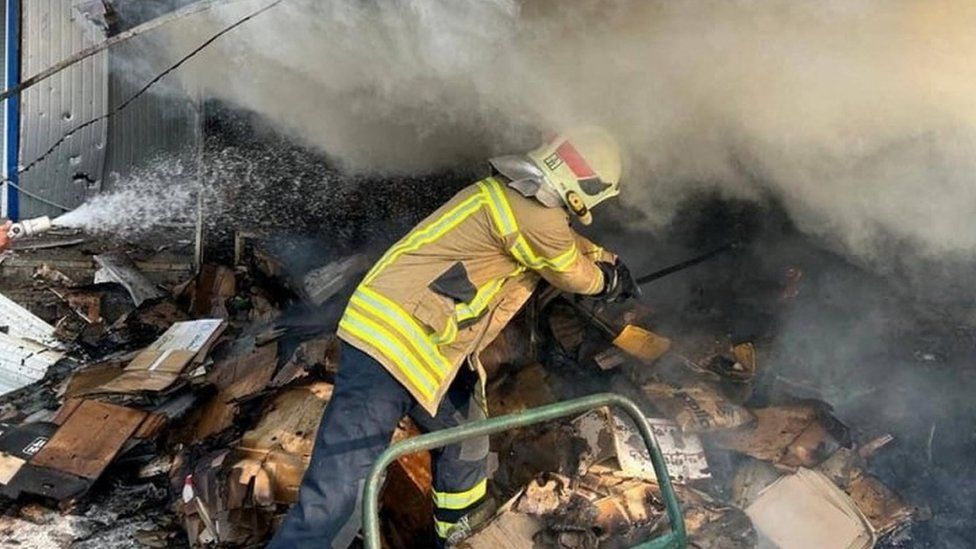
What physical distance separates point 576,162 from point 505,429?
1.18 metres

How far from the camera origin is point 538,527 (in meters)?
3.39

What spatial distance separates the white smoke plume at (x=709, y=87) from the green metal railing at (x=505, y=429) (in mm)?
2084

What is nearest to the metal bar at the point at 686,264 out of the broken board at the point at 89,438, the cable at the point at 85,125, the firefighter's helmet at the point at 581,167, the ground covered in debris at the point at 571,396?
the ground covered in debris at the point at 571,396

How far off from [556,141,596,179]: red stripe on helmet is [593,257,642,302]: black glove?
0.51m

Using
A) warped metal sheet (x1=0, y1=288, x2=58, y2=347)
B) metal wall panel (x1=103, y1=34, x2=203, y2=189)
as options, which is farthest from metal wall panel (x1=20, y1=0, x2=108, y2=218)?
warped metal sheet (x1=0, y1=288, x2=58, y2=347)

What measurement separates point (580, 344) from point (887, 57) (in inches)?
81.8

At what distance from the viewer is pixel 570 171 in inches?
124

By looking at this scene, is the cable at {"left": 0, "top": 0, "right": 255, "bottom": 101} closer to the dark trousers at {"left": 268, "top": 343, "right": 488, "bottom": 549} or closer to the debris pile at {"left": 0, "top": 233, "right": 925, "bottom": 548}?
the debris pile at {"left": 0, "top": 233, "right": 925, "bottom": 548}

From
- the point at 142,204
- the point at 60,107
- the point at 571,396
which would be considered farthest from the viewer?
the point at 142,204

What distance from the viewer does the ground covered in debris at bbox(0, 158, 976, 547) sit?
3584 mm

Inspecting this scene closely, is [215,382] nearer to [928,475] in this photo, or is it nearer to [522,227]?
[522,227]

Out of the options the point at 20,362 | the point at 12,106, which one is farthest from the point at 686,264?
the point at 12,106

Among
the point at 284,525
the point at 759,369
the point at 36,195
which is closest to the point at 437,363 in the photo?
the point at 284,525

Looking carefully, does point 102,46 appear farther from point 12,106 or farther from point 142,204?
point 142,204
